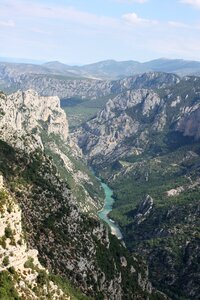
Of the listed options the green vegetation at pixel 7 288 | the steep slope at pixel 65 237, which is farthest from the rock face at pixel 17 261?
the steep slope at pixel 65 237

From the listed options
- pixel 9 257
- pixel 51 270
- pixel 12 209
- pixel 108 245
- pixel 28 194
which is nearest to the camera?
pixel 9 257

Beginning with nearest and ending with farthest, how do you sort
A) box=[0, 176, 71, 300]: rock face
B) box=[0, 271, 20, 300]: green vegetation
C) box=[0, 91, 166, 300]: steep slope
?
box=[0, 271, 20, 300]: green vegetation → box=[0, 176, 71, 300]: rock face → box=[0, 91, 166, 300]: steep slope

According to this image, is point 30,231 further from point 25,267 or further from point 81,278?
point 25,267

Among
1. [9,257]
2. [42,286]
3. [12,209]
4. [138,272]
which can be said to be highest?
[12,209]

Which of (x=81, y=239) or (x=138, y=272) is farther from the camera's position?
(x=138, y=272)

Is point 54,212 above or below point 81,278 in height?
above

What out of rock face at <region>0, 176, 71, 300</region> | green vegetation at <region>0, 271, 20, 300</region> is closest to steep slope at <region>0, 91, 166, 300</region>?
rock face at <region>0, 176, 71, 300</region>

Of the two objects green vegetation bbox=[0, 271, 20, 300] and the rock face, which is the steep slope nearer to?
the rock face

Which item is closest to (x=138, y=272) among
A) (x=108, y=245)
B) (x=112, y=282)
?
(x=108, y=245)

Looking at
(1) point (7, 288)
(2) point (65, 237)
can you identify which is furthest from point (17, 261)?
(2) point (65, 237)

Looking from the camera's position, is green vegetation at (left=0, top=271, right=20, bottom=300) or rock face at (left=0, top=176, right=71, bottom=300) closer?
green vegetation at (left=0, top=271, right=20, bottom=300)

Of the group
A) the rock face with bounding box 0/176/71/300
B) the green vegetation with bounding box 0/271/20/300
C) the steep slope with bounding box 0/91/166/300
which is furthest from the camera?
the steep slope with bounding box 0/91/166/300
